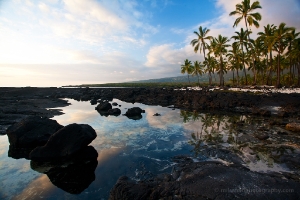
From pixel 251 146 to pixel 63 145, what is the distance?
40.6 feet

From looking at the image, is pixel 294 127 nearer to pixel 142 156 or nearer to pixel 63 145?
pixel 142 156

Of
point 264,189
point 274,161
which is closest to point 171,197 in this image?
point 264,189

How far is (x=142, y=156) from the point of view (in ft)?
35.8

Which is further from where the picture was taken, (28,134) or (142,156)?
(28,134)

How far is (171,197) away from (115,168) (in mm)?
4305

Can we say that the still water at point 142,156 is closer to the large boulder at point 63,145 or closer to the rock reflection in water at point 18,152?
the rock reflection in water at point 18,152

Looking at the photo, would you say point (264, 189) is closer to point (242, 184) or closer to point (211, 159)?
point (242, 184)

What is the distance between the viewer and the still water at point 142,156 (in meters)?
7.80

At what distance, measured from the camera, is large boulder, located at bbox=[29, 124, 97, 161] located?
10391 mm

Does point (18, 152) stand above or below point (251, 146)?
above

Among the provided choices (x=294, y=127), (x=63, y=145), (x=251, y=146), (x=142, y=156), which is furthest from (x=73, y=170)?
(x=294, y=127)

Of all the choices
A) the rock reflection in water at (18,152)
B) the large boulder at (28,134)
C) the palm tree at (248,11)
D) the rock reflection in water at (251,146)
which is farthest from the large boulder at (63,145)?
the palm tree at (248,11)

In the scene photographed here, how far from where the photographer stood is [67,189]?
7.66 metres

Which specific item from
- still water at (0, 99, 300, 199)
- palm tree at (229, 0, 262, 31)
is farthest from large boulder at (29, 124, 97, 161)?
palm tree at (229, 0, 262, 31)
